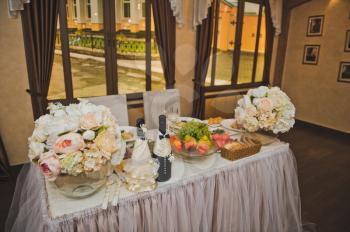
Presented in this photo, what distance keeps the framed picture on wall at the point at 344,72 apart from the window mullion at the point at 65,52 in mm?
4602

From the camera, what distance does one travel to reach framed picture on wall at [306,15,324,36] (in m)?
4.57

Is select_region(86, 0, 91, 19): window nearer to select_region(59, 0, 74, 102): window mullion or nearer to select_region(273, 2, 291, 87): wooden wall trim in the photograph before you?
select_region(59, 0, 74, 102): window mullion

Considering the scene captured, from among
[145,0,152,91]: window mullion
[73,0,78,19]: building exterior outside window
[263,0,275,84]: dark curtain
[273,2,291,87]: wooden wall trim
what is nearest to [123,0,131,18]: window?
[145,0,152,91]: window mullion

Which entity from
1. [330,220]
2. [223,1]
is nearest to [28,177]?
[330,220]

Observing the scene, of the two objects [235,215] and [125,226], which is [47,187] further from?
[235,215]

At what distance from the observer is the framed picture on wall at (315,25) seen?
15.0ft

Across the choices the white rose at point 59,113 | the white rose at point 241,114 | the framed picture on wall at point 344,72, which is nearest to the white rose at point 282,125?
the white rose at point 241,114

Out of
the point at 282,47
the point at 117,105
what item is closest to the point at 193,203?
the point at 117,105

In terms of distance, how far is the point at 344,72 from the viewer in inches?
171

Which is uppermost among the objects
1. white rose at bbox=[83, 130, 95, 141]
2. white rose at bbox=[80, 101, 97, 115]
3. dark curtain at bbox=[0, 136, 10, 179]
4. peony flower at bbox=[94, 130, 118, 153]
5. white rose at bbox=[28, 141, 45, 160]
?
white rose at bbox=[80, 101, 97, 115]

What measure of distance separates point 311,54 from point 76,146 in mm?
5120

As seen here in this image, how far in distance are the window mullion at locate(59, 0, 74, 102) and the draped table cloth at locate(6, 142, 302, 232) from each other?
1.42m

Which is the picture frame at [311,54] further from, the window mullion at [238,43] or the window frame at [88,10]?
the window frame at [88,10]

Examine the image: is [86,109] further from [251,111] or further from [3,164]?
[3,164]
